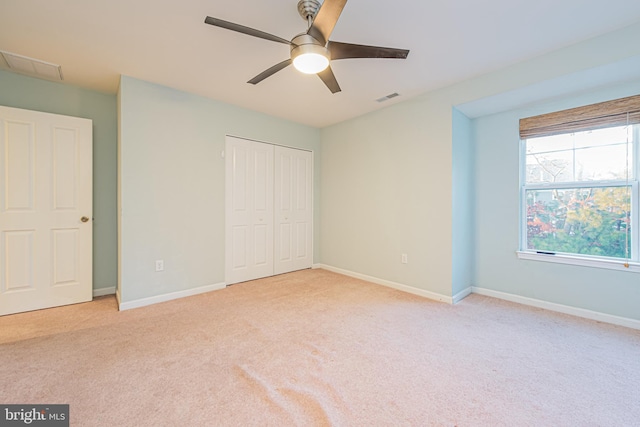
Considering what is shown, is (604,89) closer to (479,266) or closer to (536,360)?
(479,266)

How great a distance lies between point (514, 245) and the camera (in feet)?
10.6

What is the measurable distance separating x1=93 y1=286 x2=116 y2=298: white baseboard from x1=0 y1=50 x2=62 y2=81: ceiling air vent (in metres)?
2.49

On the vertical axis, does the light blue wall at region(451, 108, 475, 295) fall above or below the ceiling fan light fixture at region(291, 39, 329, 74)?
below

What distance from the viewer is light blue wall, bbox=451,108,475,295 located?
317 cm

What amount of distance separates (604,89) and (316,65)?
9.73ft

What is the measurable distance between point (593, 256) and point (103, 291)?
562 cm

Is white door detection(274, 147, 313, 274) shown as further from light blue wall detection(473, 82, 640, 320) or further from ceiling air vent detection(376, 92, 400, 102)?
light blue wall detection(473, 82, 640, 320)

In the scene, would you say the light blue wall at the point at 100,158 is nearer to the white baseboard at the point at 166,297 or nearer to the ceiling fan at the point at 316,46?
the white baseboard at the point at 166,297

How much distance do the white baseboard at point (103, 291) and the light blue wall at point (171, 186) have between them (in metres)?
0.71

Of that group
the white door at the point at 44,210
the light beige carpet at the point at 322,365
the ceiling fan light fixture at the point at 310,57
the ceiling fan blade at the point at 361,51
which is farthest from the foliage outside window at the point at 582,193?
the white door at the point at 44,210

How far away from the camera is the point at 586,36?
2.21 m

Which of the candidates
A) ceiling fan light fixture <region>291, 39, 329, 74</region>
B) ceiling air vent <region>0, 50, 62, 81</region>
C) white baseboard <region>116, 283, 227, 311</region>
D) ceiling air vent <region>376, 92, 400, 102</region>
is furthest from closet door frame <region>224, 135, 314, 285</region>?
ceiling fan light fixture <region>291, 39, 329, 74</region>

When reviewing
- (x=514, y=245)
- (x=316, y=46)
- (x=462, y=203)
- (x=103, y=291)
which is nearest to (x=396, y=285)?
(x=462, y=203)

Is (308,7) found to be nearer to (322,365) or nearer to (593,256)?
(322,365)
